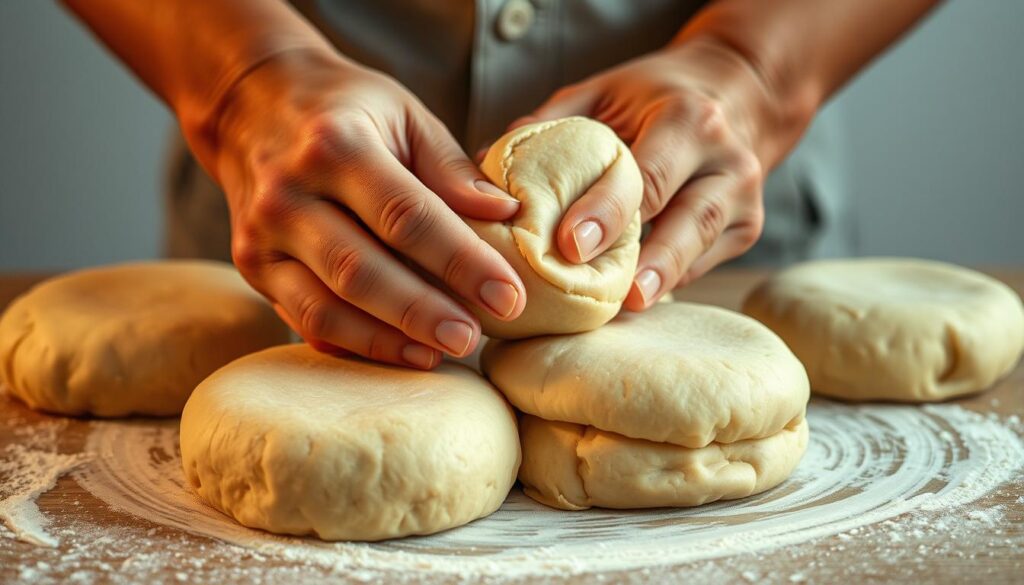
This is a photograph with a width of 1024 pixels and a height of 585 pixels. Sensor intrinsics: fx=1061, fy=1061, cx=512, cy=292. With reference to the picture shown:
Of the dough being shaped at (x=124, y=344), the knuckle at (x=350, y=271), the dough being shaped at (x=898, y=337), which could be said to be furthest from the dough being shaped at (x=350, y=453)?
the dough being shaped at (x=898, y=337)

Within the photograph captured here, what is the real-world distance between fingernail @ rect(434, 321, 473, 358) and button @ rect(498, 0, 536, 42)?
0.92 m

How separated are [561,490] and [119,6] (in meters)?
1.36

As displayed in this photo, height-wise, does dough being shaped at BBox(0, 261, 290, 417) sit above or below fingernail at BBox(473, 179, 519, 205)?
below

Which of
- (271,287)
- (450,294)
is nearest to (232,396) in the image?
(271,287)

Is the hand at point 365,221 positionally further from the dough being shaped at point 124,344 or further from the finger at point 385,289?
the dough being shaped at point 124,344

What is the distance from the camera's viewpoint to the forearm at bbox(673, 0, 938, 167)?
1966 millimetres

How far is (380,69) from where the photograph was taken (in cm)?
225

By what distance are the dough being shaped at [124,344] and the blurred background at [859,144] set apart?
2283mm

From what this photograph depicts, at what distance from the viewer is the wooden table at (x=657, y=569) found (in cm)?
125

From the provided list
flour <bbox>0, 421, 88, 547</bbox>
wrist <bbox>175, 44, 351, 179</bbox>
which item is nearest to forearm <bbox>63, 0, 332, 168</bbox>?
wrist <bbox>175, 44, 351, 179</bbox>

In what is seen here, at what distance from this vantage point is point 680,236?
1.62 m

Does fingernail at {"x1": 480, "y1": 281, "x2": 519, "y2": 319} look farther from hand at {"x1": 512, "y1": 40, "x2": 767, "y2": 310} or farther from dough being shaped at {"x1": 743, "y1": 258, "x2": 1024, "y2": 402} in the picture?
dough being shaped at {"x1": 743, "y1": 258, "x2": 1024, "y2": 402}

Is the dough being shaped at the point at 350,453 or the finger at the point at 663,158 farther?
the finger at the point at 663,158

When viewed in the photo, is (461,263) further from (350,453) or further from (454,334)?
(350,453)
